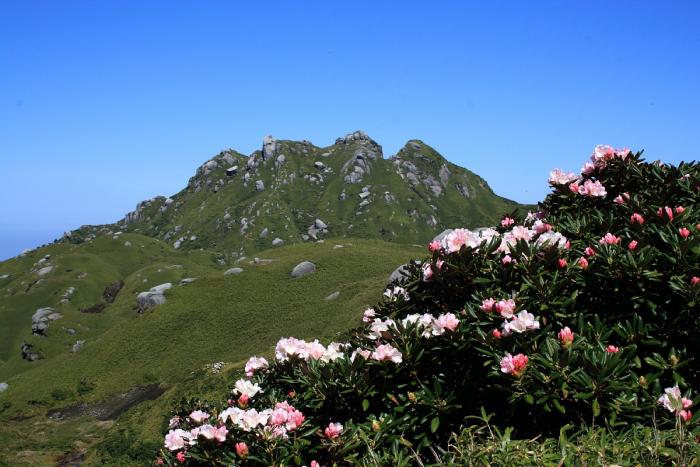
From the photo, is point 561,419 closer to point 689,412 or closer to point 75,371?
point 689,412

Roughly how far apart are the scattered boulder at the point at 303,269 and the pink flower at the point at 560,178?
183 feet

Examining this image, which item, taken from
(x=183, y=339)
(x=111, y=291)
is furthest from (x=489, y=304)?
(x=111, y=291)

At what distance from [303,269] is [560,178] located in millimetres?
Answer: 56656

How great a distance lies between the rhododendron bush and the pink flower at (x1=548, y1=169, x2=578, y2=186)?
1116mm

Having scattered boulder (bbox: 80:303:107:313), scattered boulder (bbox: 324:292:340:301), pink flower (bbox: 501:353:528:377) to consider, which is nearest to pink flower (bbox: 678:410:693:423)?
pink flower (bbox: 501:353:528:377)

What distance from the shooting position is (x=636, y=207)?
7828 mm

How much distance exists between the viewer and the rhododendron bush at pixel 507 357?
5.37 m

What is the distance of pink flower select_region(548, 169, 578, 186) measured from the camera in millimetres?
8883

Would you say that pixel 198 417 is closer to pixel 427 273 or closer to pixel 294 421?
pixel 294 421

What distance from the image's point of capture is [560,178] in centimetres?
891

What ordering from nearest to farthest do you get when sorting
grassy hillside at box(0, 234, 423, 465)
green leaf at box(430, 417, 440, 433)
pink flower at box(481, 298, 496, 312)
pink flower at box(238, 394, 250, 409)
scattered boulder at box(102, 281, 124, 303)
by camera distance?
green leaf at box(430, 417, 440, 433) < pink flower at box(481, 298, 496, 312) < pink flower at box(238, 394, 250, 409) < grassy hillside at box(0, 234, 423, 465) < scattered boulder at box(102, 281, 124, 303)

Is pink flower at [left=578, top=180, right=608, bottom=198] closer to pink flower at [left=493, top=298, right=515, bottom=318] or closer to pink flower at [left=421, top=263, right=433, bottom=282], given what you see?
pink flower at [left=421, top=263, right=433, bottom=282]

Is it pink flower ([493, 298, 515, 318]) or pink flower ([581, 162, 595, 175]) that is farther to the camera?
pink flower ([581, 162, 595, 175])

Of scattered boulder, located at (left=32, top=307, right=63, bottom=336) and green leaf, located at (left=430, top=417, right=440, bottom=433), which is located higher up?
scattered boulder, located at (left=32, top=307, right=63, bottom=336)
